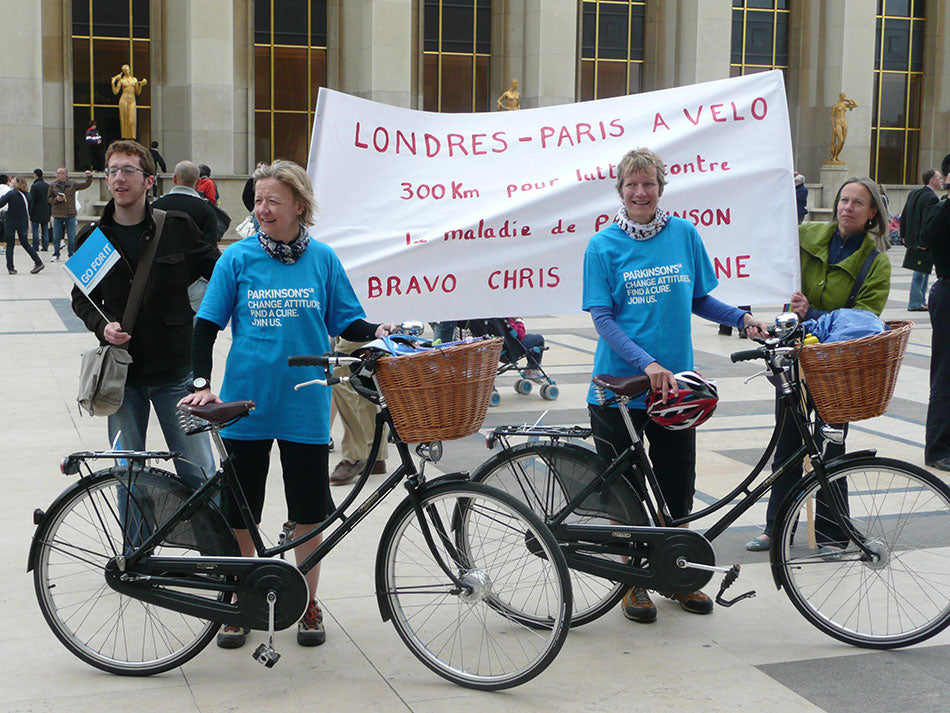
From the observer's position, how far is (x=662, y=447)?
16.8 feet

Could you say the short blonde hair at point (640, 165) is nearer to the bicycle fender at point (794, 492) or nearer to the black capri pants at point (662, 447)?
the black capri pants at point (662, 447)

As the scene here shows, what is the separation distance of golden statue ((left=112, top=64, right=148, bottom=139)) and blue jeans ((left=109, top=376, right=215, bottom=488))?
2845 cm

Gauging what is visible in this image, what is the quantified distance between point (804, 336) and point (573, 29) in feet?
102

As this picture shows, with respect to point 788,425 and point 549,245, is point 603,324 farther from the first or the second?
point 549,245

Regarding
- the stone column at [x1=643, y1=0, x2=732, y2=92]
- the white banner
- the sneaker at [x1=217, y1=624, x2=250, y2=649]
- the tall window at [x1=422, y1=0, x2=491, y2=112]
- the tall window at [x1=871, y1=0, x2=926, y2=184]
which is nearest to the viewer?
the sneaker at [x1=217, y1=624, x2=250, y2=649]

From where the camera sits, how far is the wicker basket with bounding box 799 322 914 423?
4.53 m

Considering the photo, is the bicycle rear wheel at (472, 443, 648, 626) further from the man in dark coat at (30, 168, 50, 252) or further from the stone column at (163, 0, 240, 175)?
the stone column at (163, 0, 240, 175)

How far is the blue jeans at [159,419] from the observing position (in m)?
5.48

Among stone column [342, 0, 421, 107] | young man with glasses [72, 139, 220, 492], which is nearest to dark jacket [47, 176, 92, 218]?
stone column [342, 0, 421, 107]

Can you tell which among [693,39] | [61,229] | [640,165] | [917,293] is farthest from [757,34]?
[640,165]

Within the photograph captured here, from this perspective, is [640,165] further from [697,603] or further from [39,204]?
[39,204]

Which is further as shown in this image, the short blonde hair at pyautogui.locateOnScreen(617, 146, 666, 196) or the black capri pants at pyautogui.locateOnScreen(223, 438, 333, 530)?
the short blonde hair at pyautogui.locateOnScreen(617, 146, 666, 196)

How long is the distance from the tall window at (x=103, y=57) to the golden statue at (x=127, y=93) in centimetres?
126

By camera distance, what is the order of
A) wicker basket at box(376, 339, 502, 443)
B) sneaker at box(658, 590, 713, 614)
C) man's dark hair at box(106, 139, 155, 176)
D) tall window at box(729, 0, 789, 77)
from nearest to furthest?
wicker basket at box(376, 339, 502, 443), sneaker at box(658, 590, 713, 614), man's dark hair at box(106, 139, 155, 176), tall window at box(729, 0, 789, 77)
